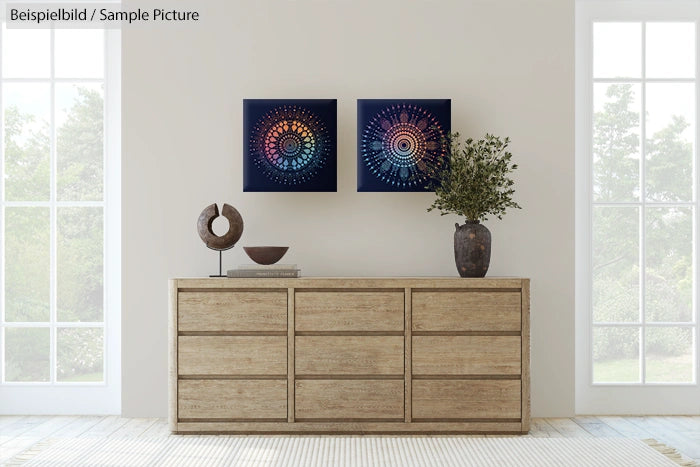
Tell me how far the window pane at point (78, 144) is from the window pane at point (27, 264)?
0.20 m

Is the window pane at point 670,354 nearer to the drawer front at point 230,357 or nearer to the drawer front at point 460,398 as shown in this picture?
the drawer front at point 460,398

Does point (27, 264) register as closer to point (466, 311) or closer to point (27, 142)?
point (27, 142)

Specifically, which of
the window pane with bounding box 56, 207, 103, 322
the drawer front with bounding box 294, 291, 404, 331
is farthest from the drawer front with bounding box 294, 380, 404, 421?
the window pane with bounding box 56, 207, 103, 322

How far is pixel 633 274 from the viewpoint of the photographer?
404 centimetres

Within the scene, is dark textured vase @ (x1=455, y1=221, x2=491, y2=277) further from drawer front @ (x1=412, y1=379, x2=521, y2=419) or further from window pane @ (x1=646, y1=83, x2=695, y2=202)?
window pane @ (x1=646, y1=83, x2=695, y2=202)

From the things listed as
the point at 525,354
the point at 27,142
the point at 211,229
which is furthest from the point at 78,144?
the point at 525,354

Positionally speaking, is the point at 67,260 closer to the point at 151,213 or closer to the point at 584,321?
the point at 151,213

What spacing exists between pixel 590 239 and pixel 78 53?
3051 millimetres

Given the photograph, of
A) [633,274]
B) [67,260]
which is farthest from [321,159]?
[633,274]

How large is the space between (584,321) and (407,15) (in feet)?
6.37

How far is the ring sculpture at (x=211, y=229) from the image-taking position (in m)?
3.62

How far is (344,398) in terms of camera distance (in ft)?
11.3

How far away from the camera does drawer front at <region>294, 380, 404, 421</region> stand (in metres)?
3.45

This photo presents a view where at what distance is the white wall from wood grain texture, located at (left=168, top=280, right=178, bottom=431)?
0.42 m
